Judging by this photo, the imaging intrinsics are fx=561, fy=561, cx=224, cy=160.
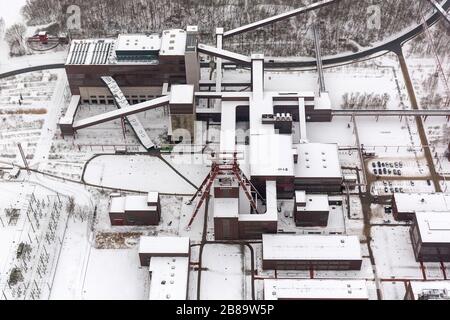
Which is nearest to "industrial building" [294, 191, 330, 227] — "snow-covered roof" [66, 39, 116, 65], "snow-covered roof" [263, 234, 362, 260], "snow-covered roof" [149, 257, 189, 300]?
"snow-covered roof" [263, 234, 362, 260]

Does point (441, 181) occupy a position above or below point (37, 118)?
below

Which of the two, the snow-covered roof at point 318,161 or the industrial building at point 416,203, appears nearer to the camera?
the industrial building at point 416,203

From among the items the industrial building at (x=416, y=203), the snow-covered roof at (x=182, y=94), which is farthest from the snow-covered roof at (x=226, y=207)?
the industrial building at (x=416, y=203)

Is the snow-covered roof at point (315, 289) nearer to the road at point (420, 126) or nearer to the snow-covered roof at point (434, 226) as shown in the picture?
the snow-covered roof at point (434, 226)

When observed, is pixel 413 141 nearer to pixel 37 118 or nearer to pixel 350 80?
pixel 350 80

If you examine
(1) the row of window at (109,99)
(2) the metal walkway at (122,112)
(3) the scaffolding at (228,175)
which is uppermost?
(1) the row of window at (109,99)

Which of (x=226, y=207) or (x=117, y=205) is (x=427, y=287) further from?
(x=117, y=205)

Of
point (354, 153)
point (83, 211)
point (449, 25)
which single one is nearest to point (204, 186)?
point (83, 211)
